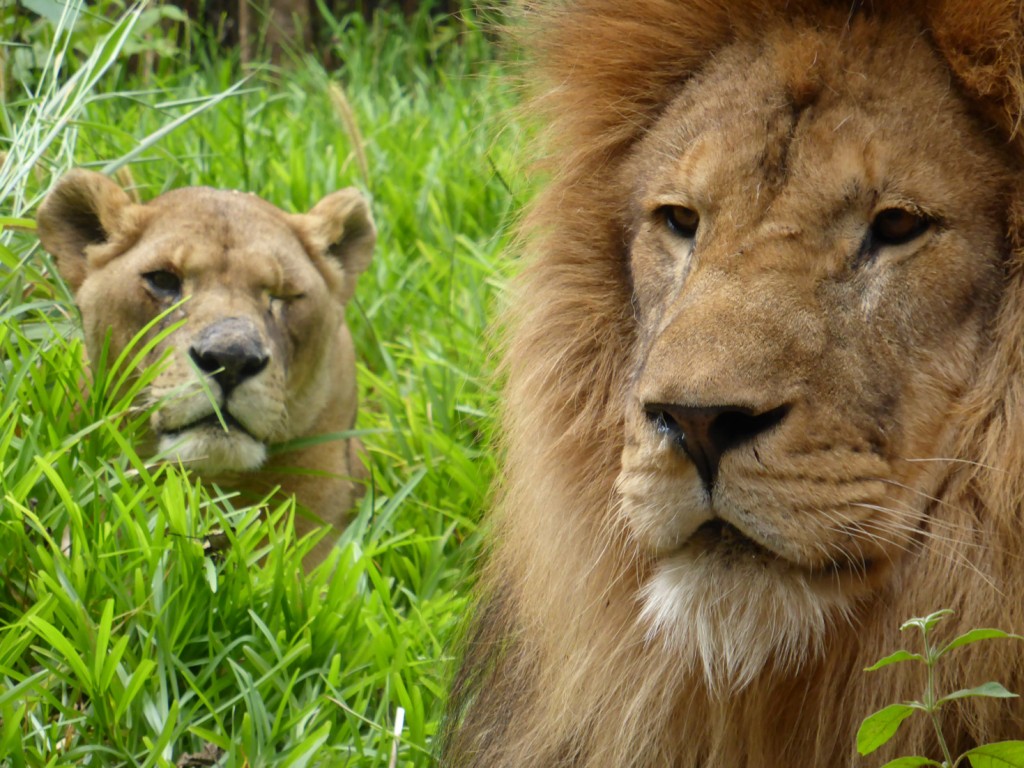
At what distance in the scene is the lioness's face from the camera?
5.89 ft

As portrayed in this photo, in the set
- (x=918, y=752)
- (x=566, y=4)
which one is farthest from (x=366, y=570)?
(x=918, y=752)

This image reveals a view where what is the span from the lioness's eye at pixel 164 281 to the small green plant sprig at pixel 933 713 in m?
2.42

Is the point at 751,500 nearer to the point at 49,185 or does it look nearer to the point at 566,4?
the point at 566,4

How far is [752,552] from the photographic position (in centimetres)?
184

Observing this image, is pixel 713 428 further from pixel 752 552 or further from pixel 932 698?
pixel 932 698

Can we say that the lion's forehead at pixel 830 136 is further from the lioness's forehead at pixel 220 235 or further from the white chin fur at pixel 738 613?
the lioness's forehead at pixel 220 235

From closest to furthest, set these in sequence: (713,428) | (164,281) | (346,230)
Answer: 1. (713,428)
2. (164,281)
3. (346,230)

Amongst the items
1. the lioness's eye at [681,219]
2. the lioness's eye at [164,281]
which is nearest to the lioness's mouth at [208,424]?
the lioness's eye at [164,281]

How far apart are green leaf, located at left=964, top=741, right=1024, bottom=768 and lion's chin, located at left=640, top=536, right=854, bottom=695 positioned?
247 millimetres

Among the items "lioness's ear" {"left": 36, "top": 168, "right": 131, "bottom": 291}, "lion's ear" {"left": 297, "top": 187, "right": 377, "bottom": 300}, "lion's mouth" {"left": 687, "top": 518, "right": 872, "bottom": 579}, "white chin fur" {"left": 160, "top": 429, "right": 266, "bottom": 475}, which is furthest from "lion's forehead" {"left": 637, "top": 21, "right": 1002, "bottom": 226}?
"lion's ear" {"left": 297, "top": 187, "right": 377, "bottom": 300}

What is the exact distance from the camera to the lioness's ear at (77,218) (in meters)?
3.69

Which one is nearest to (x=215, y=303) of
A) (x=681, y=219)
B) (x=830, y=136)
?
(x=681, y=219)

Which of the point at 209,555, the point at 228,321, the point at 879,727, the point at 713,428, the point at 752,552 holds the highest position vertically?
the point at 713,428

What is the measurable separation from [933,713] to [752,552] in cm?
29
